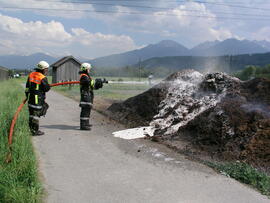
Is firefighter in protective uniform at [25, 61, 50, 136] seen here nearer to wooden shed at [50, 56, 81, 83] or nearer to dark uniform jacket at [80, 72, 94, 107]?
dark uniform jacket at [80, 72, 94, 107]

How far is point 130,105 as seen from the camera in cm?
1092

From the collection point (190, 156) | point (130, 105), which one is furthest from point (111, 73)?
point (190, 156)

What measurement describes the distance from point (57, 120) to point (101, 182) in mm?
6108

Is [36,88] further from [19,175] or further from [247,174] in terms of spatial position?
[247,174]

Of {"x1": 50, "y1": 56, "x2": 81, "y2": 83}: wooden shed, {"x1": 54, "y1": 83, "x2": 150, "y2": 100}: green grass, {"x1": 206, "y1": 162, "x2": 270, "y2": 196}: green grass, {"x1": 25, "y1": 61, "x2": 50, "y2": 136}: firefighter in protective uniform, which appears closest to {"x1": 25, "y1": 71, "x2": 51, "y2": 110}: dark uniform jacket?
{"x1": 25, "y1": 61, "x2": 50, "y2": 136}: firefighter in protective uniform

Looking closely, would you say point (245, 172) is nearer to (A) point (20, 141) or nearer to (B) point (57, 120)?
(A) point (20, 141)

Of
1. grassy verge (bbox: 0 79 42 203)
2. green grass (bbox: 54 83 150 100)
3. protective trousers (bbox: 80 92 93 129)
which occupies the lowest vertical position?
green grass (bbox: 54 83 150 100)

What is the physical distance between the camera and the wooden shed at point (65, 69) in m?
36.1

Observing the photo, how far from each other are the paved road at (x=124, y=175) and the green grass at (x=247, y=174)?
171 mm

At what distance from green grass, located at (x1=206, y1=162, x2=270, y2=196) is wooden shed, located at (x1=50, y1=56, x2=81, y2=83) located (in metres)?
32.9

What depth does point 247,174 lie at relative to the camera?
15.3 ft

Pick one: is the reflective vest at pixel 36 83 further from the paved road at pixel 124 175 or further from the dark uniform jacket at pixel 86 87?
the dark uniform jacket at pixel 86 87

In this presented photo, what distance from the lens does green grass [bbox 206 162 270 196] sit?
4330 millimetres

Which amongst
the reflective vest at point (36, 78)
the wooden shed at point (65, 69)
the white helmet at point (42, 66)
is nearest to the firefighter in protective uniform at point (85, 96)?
the white helmet at point (42, 66)
